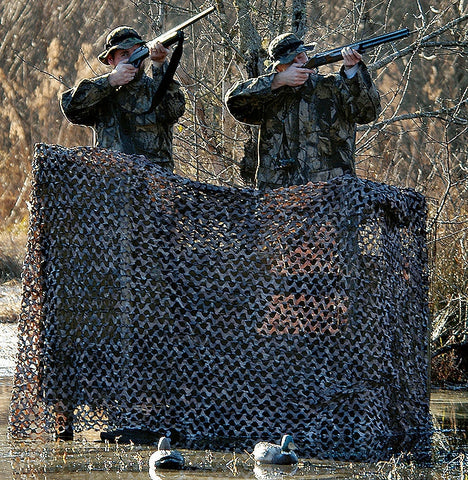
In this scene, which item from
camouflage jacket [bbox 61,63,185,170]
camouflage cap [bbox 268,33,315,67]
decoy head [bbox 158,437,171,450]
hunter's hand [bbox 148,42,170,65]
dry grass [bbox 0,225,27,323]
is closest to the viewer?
decoy head [bbox 158,437,171,450]

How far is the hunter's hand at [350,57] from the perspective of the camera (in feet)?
24.1

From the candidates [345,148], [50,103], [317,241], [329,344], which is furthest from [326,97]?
[50,103]

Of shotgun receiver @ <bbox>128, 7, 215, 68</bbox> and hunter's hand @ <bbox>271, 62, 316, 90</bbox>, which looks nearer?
hunter's hand @ <bbox>271, 62, 316, 90</bbox>

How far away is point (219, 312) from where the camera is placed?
6.50m

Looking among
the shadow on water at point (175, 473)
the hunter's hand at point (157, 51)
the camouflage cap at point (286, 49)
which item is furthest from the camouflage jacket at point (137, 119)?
the shadow on water at point (175, 473)

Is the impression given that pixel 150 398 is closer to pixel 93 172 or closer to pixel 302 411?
pixel 302 411

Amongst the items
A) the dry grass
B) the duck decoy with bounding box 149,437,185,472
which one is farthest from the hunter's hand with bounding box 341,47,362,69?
the dry grass

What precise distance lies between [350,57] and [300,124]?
62cm

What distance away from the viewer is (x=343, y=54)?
7.38 meters

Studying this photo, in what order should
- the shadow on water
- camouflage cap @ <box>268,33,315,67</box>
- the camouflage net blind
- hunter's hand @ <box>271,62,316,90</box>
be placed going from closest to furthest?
the shadow on water, the camouflage net blind, hunter's hand @ <box>271,62,316,90</box>, camouflage cap @ <box>268,33,315,67</box>

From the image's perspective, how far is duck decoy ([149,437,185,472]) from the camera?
5805 millimetres

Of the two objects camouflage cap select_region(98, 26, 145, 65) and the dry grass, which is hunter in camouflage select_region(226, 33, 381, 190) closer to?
camouflage cap select_region(98, 26, 145, 65)

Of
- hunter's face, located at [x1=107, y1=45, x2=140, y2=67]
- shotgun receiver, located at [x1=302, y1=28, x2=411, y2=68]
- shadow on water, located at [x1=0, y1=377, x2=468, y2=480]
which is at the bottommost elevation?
shadow on water, located at [x1=0, y1=377, x2=468, y2=480]

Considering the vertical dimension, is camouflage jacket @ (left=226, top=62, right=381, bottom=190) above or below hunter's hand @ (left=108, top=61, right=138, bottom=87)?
below
